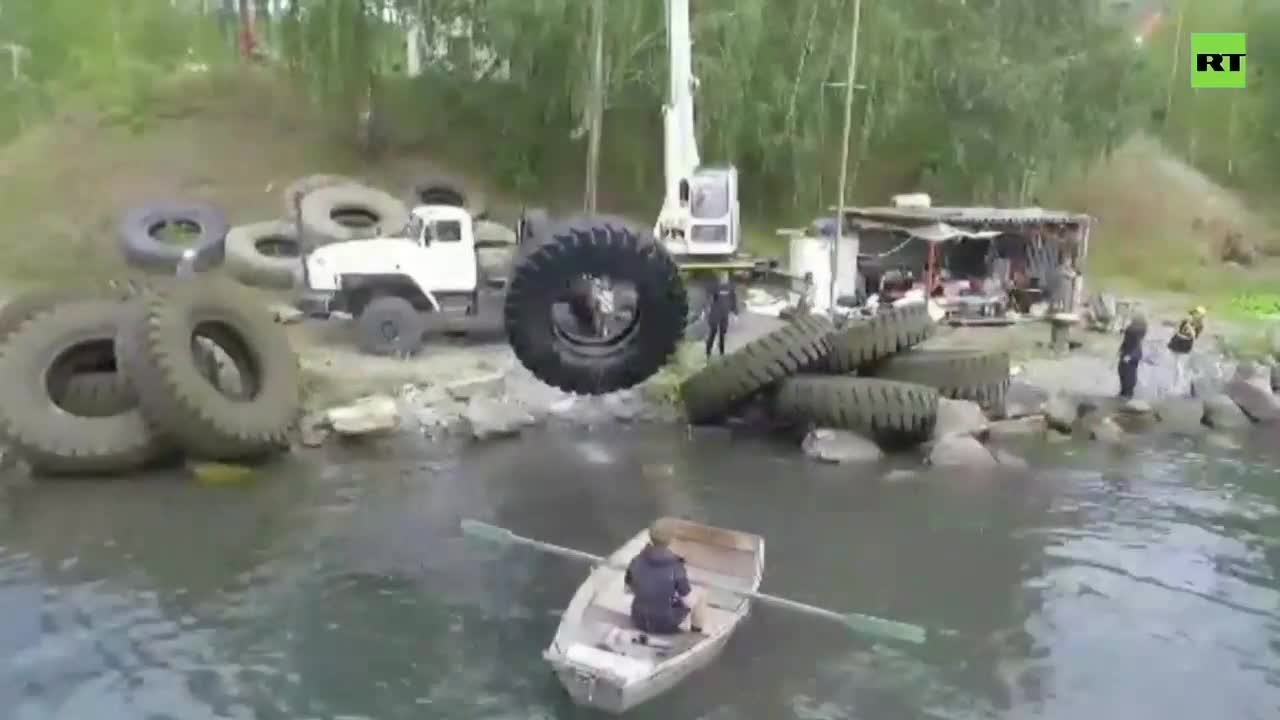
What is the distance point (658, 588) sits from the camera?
9523 millimetres

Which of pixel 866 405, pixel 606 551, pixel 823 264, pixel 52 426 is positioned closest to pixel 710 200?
pixel 823 264

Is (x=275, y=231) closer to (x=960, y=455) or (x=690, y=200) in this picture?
(x=690, y=200)

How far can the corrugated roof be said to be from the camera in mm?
23969

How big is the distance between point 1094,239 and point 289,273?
22.3 m

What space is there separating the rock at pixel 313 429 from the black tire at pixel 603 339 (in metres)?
2.81

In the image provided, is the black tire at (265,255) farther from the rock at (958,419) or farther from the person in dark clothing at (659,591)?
the person in dark clothing at (659,591)

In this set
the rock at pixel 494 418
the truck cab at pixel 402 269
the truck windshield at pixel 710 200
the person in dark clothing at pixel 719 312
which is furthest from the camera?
the truck windshield at pixel 710 200

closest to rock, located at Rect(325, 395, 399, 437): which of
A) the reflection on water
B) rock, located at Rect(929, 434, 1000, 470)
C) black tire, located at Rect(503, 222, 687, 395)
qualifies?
the reflection on water

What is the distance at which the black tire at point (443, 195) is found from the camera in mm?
29922

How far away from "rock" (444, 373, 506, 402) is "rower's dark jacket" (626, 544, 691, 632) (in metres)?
8.39

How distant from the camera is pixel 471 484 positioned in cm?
1497

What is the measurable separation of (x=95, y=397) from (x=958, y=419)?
11605mm

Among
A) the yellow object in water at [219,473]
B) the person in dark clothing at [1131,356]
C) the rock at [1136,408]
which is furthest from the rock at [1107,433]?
the yellow object in water at [219,473]

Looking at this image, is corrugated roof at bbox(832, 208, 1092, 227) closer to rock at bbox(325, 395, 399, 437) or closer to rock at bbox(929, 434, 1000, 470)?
rock at bbox(929, 434, 1000, 470)
